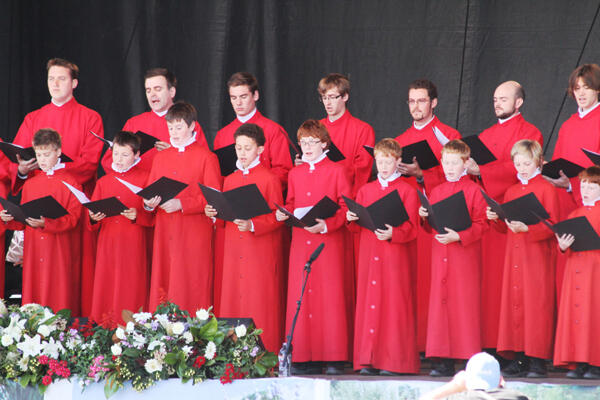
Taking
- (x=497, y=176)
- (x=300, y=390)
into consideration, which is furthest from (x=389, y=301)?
(x=300, y=390)

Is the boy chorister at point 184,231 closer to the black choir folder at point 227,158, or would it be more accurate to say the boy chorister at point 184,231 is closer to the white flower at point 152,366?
the black choir folder at point 227,158

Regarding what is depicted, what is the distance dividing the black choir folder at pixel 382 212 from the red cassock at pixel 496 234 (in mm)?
915

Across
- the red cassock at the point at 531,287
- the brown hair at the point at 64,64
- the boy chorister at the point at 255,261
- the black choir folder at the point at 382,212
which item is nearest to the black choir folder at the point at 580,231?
the red cassock at the point at 531,287

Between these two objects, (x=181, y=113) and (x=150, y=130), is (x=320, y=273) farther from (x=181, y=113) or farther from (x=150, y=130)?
(x=150, y=130)

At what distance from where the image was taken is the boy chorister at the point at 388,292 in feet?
17.9

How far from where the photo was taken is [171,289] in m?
5.90

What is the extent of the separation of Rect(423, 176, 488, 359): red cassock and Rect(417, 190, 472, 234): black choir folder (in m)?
0.07

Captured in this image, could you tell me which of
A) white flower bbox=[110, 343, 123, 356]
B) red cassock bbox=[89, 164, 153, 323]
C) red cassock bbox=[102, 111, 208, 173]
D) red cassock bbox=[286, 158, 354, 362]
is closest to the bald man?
red cassock bbox=[286, 158, 354, 362]

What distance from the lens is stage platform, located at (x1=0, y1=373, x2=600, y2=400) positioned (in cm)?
413

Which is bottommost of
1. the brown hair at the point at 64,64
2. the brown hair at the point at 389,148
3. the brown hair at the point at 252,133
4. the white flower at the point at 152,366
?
the white flower at the point at 152,366

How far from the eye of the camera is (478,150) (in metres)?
5.52

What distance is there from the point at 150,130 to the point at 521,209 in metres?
2.81

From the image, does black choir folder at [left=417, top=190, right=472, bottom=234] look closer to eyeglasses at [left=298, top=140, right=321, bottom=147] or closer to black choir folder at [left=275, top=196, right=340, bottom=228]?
black choir folder at [left=275, top=196, right=340, bottom=228]

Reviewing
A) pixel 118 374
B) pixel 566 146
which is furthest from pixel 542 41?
pixel 118 374
